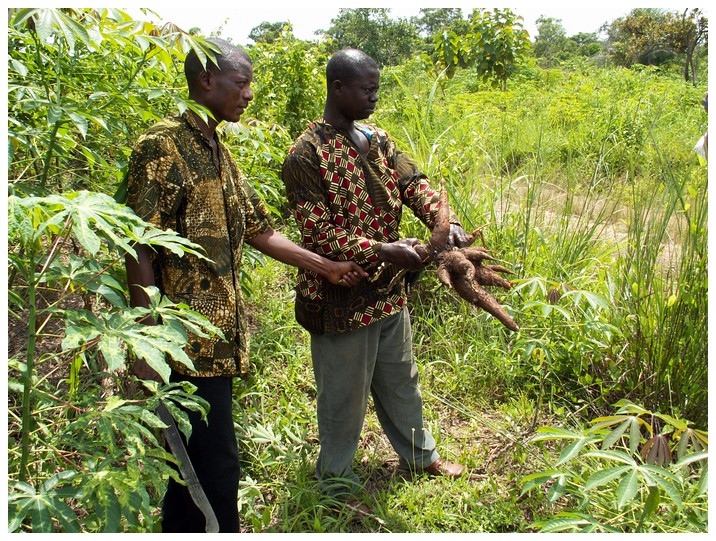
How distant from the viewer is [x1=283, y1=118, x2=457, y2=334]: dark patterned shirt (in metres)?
2.14

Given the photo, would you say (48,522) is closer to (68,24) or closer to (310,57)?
(68,24)

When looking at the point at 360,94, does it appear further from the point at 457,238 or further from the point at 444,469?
the point at 444,469

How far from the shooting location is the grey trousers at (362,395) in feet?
7.47

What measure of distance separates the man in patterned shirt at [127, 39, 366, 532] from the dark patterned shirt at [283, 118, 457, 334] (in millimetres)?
303

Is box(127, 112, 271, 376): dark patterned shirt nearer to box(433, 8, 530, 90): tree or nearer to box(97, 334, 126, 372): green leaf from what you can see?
box(97, 334, 126, 372): green leaf

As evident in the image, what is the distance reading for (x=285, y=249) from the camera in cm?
213

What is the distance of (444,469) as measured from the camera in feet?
8.18

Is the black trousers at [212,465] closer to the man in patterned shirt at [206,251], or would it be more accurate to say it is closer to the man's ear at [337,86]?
the man in patterned shirt at [206,251]

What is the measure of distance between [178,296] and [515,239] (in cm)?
208

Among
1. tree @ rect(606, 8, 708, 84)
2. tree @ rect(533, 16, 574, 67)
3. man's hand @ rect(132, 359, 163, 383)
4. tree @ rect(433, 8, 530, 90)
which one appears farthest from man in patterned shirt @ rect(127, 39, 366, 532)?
tree @ rect(533, 16, 574, 67)

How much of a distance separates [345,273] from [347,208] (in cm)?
22

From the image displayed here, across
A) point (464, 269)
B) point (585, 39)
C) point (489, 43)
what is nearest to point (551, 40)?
point (585, 39)

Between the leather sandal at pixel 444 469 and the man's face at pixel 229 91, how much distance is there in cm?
151
